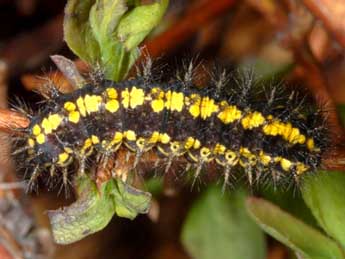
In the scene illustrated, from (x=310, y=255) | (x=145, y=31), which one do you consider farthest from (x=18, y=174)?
(x=310, y=255)

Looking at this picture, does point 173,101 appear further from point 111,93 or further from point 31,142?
point 31,142

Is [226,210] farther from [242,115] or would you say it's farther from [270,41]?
[270,41]

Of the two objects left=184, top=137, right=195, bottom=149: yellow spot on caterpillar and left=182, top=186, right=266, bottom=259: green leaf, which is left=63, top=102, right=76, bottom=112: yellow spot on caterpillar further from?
left=182, top=186, right=266, bottom=259: green leaf

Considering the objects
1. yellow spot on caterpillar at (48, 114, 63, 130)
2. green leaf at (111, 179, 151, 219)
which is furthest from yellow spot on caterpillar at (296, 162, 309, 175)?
yellow spot on caterpillar at (48, 114, 63, 130)

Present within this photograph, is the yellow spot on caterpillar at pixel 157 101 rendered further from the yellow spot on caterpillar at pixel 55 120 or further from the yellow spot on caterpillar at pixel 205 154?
the yellow spot on caterpillar at pixel 55 120

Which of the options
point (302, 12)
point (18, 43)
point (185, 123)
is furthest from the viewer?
point (18, 43)
